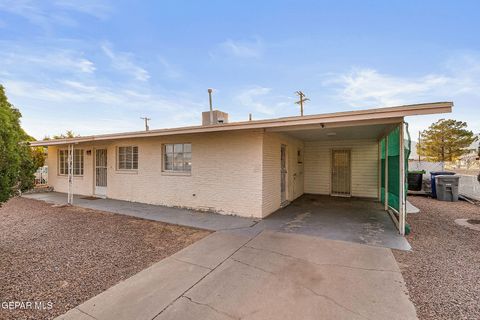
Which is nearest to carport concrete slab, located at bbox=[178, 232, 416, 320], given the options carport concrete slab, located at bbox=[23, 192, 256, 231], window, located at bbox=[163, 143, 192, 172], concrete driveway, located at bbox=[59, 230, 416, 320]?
concrete driveway, located at bbox=[59, 230, 416, 320]

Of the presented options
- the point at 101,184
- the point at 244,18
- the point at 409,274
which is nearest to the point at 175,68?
the point at 244,18

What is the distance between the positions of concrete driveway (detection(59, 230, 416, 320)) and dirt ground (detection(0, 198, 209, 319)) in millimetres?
354

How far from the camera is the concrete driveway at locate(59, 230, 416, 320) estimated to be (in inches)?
87.6

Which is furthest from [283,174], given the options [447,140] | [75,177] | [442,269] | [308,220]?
[447,140]

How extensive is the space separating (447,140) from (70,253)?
3299 cm

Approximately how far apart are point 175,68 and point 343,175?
941 cm

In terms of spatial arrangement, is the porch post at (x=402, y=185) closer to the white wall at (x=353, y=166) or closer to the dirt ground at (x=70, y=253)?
the dirt ground at (x=70, y=253)

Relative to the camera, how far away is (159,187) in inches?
305

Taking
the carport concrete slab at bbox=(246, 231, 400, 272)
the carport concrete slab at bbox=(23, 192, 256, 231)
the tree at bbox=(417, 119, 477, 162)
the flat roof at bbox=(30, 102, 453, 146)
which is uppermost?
the tree at bbox=(417, 119, 477, 162)

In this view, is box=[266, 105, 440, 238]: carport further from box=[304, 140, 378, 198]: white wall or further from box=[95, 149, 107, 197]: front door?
box=[95, 149, 107, 197]: front door

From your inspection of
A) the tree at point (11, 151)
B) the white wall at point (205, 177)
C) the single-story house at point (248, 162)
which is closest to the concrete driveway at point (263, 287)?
the single-story house at point (248, 162)

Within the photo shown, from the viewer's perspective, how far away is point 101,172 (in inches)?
375

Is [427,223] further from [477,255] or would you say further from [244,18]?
[244,18]

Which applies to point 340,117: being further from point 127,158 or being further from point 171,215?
point 127,158
